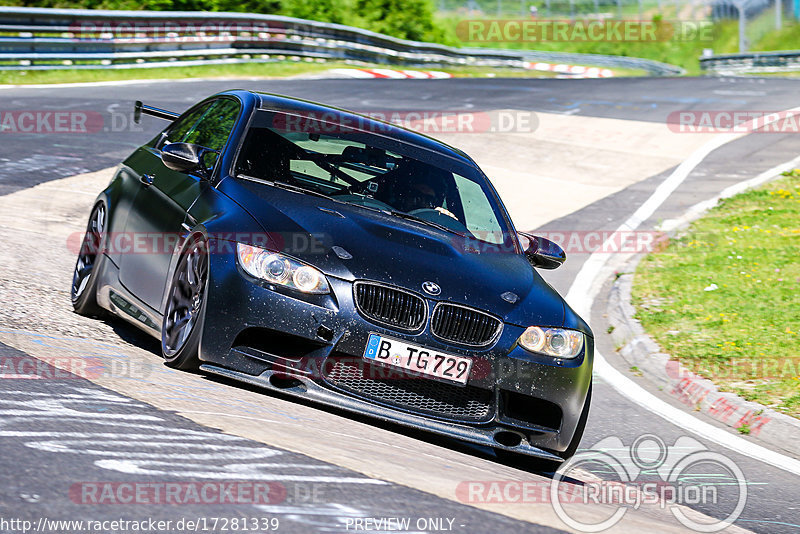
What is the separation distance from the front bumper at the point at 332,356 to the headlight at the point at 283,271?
44 mm

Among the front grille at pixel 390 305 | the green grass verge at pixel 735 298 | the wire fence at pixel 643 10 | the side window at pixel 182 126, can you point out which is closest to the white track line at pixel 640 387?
the green grass verge at pixel 735 298

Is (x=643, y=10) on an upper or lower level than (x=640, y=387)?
upper

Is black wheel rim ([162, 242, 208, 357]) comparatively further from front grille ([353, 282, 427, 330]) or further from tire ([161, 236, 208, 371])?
front grille ([353, 282, 427, 330])

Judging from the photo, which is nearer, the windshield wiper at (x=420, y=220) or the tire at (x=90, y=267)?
the windshield wiper at (x=420, y=220)

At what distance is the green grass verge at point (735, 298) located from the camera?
8.03 m

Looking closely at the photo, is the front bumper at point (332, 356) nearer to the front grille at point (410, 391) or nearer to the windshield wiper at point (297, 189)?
the front grille at point (410, 391)

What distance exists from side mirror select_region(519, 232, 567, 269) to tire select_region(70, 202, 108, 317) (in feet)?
8.78

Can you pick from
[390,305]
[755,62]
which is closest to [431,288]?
[390,305]

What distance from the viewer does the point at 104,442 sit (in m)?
Result: 3.99

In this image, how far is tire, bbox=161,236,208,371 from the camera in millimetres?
5367

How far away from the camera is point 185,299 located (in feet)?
18.4

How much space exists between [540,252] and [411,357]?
187 centimetres

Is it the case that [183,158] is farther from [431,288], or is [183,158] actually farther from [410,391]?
[410,391]

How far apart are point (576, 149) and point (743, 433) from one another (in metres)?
11.9
